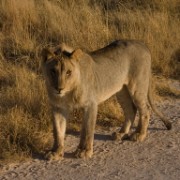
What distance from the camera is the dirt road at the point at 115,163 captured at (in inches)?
188

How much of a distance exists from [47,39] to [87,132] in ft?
12.4

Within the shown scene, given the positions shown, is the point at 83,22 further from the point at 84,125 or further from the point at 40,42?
the point at 84,125

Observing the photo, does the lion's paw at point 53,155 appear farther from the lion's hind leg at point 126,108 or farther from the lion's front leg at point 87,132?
the lion's hind leg at point 126,108

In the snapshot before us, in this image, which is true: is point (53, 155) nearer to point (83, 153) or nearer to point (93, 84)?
point (83, 153)

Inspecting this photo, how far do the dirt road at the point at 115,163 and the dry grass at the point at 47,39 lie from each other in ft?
0.92

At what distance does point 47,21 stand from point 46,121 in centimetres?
376

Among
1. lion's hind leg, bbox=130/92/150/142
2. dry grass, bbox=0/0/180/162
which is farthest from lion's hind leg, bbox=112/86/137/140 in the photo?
dry grass, bbox=0/0/180/162

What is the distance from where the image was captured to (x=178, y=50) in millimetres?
8414

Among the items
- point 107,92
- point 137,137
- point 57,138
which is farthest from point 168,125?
point 57,138

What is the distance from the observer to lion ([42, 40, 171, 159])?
4793mm

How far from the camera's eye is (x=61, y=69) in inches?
185

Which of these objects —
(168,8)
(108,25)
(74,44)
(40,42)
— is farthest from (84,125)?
(168,8)

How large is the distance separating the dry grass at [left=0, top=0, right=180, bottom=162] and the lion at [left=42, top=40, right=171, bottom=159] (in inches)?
15.1

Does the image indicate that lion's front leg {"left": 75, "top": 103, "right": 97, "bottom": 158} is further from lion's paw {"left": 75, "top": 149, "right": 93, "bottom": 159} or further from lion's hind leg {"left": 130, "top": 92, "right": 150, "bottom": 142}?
lion's hind leg {"left": 130, "top": 92, "right": 150, "bottom": 142}
